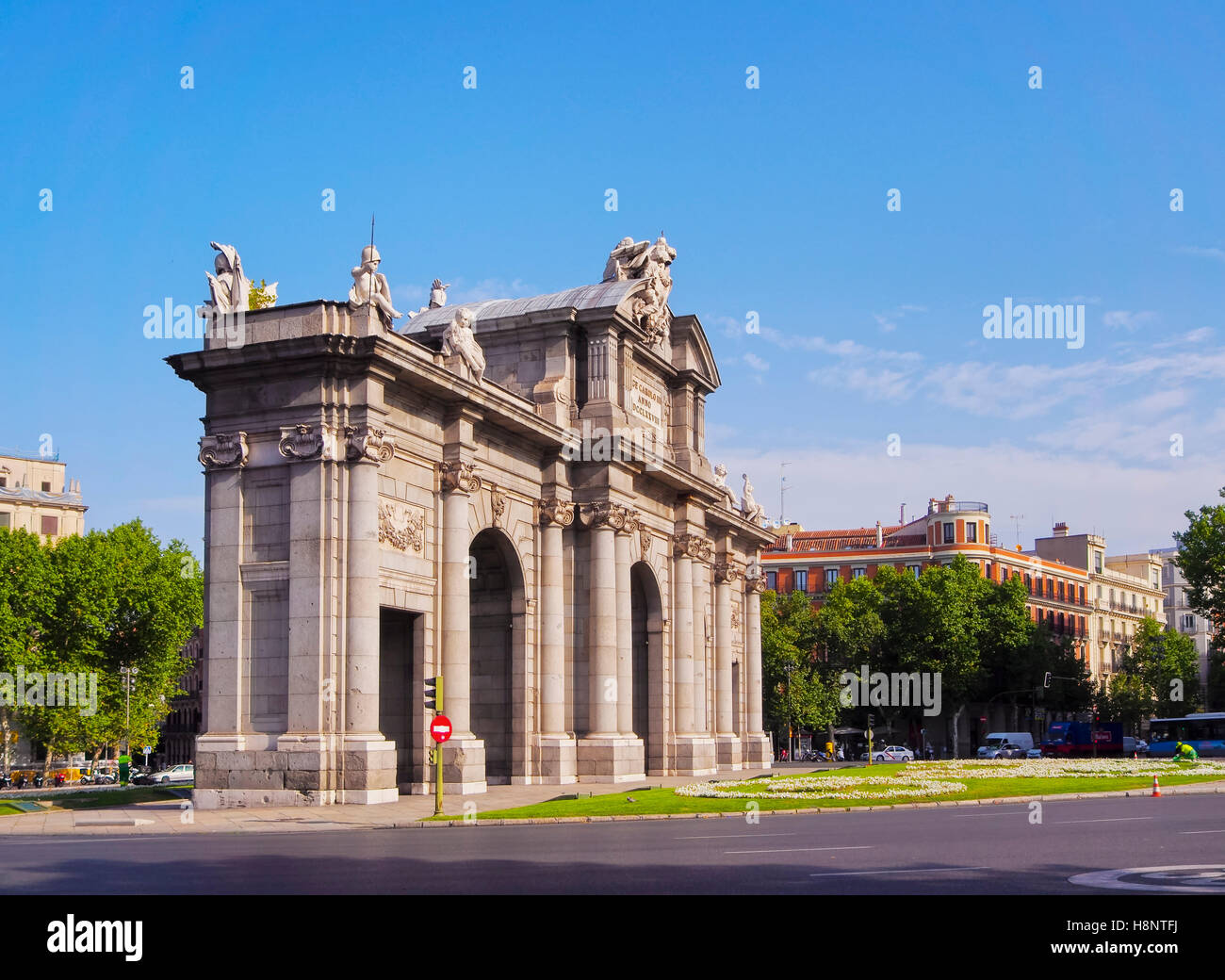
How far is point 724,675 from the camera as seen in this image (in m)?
62.7

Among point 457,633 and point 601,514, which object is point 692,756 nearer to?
point 601,514

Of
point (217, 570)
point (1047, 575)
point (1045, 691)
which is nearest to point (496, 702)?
point (217, 570)

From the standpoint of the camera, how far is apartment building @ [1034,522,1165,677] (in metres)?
133

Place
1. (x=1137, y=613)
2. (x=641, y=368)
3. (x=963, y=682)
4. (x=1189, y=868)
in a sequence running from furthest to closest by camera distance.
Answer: (x=1137, y=613) → (x=963, y=682) → (x=641, y=368) → (x=1189, y=868)

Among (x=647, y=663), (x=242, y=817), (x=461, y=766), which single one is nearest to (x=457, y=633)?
(x=461, y=766)

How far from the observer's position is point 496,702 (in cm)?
4500

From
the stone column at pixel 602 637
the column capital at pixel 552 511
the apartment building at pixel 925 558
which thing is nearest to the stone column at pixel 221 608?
the column capital at pixel 552 511

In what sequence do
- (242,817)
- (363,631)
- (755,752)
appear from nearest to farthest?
(242,817)
(363,631)
(755,752)

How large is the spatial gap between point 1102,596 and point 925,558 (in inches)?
1072

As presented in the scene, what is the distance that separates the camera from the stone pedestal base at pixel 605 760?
45562mm

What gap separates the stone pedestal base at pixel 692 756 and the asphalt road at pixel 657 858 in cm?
2651

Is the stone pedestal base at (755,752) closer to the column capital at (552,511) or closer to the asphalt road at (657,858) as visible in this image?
the column capital at (552,511)
